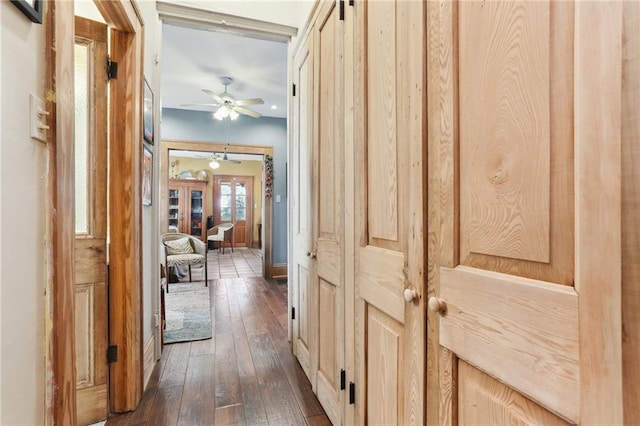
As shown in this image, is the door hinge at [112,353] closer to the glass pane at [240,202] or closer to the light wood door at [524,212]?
the light wood door at [524,212]

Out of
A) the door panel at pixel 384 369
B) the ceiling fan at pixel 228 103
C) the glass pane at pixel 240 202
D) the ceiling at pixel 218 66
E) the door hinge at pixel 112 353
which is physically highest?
the ceiling at pixel 218 66

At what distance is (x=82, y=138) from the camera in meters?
1.77

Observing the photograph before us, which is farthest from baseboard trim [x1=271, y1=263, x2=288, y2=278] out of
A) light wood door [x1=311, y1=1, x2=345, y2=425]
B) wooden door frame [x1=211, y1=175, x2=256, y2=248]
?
wooden door frame [x1=211, y1=175, x2=256, y2=248]

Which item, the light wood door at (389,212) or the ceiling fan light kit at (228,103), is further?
the ceiling fan light kit at (228,103)

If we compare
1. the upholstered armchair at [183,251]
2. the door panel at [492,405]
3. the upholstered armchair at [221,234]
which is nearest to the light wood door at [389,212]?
the door panel at [492,405]

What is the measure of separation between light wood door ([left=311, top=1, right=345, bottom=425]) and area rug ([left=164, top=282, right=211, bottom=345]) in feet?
4.91

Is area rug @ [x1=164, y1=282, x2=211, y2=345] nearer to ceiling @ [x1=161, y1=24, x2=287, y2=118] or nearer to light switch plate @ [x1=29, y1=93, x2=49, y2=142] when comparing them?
light switch plate @ [x1=29, y1=93, x2=49, y2=142]

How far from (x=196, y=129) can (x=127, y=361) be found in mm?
4323

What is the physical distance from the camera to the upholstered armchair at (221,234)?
8.98 meters

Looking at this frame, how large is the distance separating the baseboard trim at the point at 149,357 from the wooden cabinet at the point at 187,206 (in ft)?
25.3

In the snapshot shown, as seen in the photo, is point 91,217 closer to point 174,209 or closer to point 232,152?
point 232,152

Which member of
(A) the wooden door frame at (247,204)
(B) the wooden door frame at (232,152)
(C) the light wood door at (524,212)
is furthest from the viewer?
(A) the wooden door frame at (247,204)

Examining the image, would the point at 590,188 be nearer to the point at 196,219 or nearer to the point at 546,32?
the point at 546,32

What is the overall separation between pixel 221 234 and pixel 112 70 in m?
7.47
